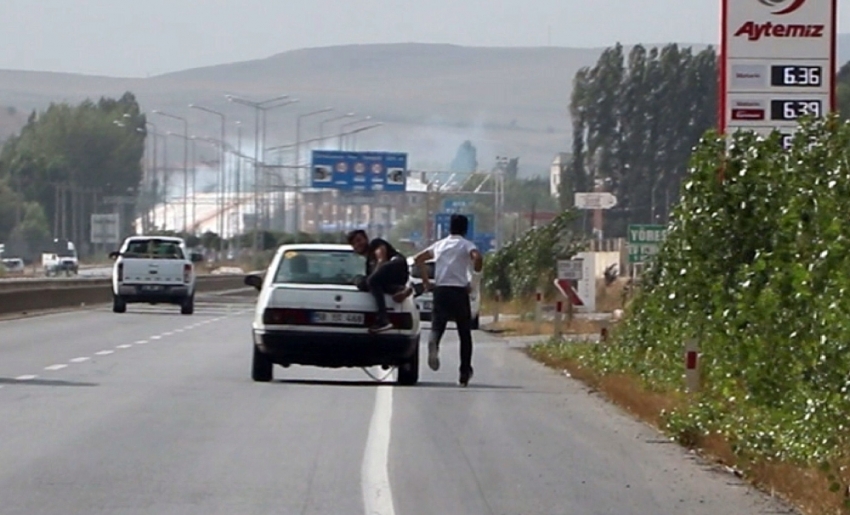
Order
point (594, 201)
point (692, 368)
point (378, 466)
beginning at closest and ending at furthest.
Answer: point (378, 466)
point (692, 368)
point (594, 201)

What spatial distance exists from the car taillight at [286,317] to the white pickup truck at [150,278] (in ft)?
92.1

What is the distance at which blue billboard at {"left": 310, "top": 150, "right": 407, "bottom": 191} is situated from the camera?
301 feet

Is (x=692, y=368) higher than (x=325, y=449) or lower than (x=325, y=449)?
higher

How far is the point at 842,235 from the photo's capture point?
14.5 m

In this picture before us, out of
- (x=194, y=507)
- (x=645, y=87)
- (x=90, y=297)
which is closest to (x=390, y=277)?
(x=194, y=507)

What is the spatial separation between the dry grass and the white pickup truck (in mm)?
27496

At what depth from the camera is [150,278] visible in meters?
51.2

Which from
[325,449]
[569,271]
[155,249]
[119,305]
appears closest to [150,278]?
[119,305]

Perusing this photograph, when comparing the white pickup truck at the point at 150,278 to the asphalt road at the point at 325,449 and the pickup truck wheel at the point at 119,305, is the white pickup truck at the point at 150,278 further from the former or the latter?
the asphalt road at the point at 325,449

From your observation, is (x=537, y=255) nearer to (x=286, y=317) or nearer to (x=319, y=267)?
(x=319, y=267)

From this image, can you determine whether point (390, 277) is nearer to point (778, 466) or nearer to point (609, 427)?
point (609, 427)

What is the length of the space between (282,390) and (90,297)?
3691 cm

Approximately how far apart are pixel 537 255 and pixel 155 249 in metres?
11.7

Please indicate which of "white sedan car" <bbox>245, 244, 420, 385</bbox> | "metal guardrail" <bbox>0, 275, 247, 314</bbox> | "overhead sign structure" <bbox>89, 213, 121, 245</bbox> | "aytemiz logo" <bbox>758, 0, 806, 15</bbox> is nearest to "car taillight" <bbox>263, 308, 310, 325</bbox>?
"white sedan car" <bbox>245, 244, 420, 385</bbox>
